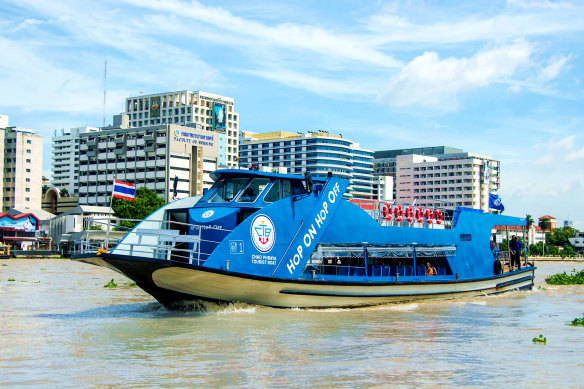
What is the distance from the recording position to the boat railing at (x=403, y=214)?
24.0 metres

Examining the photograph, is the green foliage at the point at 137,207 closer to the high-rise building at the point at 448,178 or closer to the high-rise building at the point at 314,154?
the high-rise building at the point at 314,154

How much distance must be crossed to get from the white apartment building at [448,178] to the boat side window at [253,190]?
171 m

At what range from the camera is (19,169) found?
397ft

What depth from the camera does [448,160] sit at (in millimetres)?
193500

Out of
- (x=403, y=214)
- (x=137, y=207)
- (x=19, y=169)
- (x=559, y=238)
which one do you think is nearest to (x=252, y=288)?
(x=403, y=214)

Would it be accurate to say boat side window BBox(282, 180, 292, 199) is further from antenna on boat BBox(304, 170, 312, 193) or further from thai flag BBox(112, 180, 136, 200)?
thai flag BBox(112, 180, 136, 200)

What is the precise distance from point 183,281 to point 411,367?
713 cm

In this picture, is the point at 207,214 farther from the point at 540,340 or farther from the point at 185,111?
the point at 185,111

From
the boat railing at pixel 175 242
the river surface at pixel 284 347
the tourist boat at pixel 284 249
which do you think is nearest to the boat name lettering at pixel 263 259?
the tourist boat at pixel 284 249

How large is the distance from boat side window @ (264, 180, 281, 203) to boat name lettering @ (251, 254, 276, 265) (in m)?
1.73

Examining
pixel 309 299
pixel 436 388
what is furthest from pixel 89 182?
pixel 436 388

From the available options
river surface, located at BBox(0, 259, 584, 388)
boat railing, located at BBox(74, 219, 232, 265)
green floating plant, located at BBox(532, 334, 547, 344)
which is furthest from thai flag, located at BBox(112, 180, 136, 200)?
green floating plant, located at BBox(532, 334, 547, 344)

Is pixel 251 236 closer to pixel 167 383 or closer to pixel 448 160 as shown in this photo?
pixel 167 383

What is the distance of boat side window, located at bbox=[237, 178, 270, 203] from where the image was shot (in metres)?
19.8
